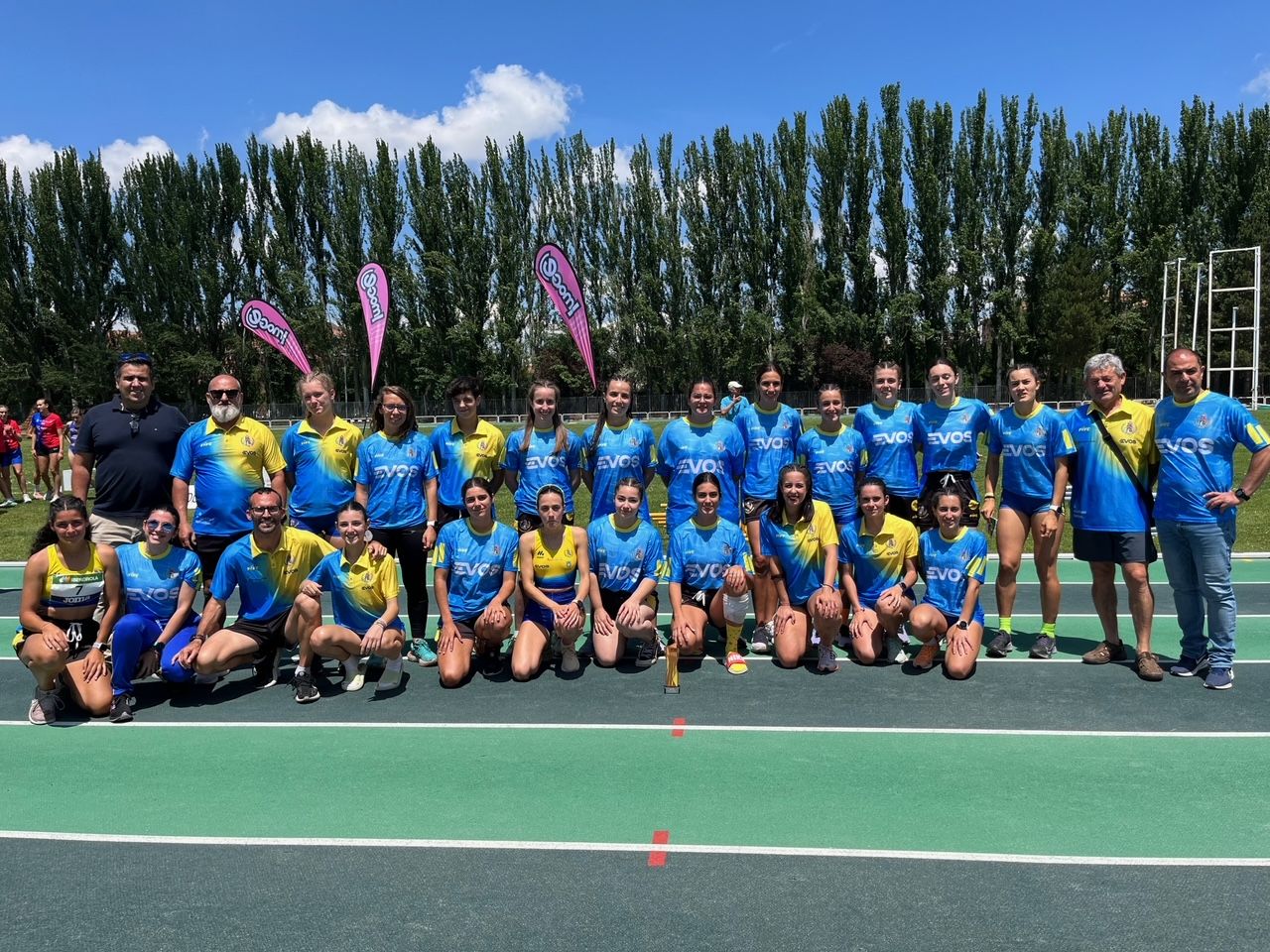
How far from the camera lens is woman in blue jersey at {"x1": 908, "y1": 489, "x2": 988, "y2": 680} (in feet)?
19.3

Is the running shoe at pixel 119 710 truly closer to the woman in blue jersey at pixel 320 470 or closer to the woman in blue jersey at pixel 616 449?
the woman in blue jersey at pixel 320 470

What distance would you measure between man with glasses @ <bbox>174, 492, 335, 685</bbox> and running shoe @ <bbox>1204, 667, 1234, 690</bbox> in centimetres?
528

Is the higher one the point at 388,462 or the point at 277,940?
the point at 388,462

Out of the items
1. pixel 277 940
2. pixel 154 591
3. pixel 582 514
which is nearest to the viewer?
pixel 277 940

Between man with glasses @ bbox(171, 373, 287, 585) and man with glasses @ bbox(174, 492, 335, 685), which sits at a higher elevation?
man with glasses @ bbox(171, 373, 287, 585)

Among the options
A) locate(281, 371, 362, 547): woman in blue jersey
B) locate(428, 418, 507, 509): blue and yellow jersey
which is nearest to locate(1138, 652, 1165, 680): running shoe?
locate(428, 418, 507, 509): blue and yellow jersey

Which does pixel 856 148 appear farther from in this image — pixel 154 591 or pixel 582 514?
pixel 154 591

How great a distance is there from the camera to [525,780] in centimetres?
429

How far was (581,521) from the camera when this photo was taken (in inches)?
539

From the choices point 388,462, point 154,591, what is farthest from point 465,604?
point 154,591

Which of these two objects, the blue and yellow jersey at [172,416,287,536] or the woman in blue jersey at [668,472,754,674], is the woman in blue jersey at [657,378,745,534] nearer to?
the woman in blue jersey at [668,472,754,674]

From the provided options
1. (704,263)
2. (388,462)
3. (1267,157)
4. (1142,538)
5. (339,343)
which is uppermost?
(1267,157)

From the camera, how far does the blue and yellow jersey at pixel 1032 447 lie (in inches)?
237

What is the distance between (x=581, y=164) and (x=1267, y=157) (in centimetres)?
2933
